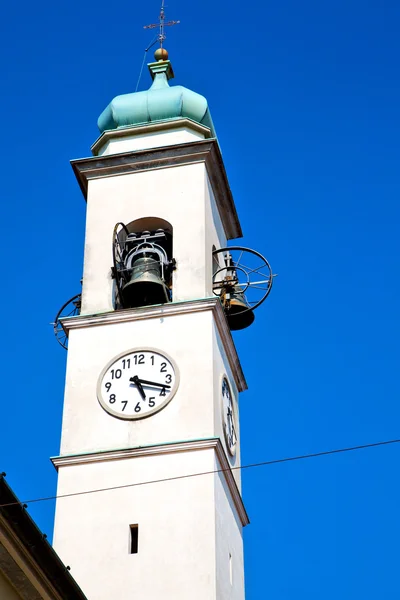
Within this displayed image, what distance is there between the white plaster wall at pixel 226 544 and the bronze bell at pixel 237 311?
3.97 meters

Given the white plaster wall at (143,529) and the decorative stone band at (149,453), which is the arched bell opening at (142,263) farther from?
the white plaster wall at (143,529)

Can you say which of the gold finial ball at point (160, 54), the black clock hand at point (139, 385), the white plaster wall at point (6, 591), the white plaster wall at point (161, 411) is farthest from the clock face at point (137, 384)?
the gold finial ball at point (160, 54)

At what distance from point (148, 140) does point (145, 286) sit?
4258mm

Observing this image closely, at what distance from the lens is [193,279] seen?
85.2 ft

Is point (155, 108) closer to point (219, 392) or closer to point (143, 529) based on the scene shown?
point (219, 392)

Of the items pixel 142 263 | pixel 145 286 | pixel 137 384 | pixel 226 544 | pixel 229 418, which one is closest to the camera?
pixel 226 544

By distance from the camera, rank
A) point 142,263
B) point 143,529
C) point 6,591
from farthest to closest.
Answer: point 142,263 < point 143,529 < point 6,591

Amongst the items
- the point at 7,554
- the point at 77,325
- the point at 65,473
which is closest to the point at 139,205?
the point at 77,325

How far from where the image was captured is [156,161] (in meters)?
28.0

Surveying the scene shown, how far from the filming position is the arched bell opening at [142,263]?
25.8 m

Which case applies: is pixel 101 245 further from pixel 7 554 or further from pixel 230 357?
pixel 7 554

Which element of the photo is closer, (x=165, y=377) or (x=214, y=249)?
(x=165, y=377)

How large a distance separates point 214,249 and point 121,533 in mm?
6975

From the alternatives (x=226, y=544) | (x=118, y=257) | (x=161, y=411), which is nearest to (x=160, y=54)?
(x=118, y=257)
